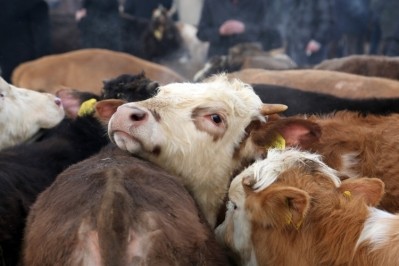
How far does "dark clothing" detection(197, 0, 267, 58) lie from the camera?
948 cm

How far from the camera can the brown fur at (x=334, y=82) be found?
5.43 metres

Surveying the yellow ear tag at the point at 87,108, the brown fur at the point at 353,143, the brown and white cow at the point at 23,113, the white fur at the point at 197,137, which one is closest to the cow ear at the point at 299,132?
the brown fur at the point at 353,143

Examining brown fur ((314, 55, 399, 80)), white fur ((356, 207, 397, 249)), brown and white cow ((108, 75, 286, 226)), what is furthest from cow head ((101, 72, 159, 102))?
brown fur ((314, 55, 399, 80))

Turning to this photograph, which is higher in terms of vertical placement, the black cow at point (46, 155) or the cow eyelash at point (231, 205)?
the cow eyelash at point (231, 205)

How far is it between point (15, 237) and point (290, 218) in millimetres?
1165

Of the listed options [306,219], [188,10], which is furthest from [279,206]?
[188,10]

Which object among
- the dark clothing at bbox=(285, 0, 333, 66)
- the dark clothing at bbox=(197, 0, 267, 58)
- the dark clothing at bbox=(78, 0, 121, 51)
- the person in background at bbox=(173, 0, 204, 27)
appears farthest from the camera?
the person in background at bbox=(173, 0, 204, 27)

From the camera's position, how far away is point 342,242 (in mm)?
2430

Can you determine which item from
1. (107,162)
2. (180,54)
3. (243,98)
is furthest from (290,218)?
(180,54)

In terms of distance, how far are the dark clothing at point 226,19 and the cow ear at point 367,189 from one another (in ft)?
23.1

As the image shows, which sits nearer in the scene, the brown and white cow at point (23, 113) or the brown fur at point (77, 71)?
the brown and white cow at point (23, 113)

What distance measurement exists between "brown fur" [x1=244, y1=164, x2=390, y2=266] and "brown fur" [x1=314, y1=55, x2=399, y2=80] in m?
4.43

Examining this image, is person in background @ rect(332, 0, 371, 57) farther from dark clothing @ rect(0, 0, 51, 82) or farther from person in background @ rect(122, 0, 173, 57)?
dark clothing @ rect(0, 0, 51, 82)

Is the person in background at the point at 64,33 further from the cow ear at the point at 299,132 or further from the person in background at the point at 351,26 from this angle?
the cow ear at the point at 299,132
